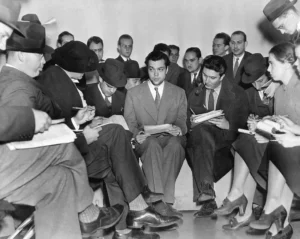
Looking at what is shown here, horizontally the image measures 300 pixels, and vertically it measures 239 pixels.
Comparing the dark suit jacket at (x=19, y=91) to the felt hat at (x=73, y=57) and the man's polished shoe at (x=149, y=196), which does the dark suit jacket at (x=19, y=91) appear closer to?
the felt hat at (x=73, y=57)

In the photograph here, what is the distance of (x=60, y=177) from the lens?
2.65 m

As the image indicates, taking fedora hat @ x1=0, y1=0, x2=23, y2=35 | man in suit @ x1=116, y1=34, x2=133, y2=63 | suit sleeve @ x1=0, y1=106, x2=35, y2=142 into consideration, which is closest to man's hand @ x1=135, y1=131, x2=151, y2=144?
fedora hat @ x1=0, y1=0, x2=23, y2=35

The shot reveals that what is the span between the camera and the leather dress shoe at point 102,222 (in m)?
2.96

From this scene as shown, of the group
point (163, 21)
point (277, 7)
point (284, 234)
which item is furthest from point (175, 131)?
point (163, 21)

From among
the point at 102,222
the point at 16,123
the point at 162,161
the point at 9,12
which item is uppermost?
the point at 9,12

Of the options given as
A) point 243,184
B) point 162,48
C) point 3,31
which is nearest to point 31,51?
point 3,31

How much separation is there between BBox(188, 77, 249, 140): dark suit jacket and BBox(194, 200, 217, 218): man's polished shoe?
538mm

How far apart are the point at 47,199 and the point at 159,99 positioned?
182 centimetres

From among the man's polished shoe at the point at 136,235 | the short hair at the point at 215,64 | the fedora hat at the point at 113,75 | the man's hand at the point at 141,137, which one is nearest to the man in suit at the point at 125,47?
the short hair at the point at 215,64

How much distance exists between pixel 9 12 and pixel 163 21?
4.38 metres

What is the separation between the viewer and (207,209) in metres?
3.96

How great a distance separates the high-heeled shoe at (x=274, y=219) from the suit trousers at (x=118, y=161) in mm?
807

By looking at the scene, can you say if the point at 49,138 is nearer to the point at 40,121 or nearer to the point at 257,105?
the point at 40,121

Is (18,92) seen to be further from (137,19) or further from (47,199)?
(137,19)
